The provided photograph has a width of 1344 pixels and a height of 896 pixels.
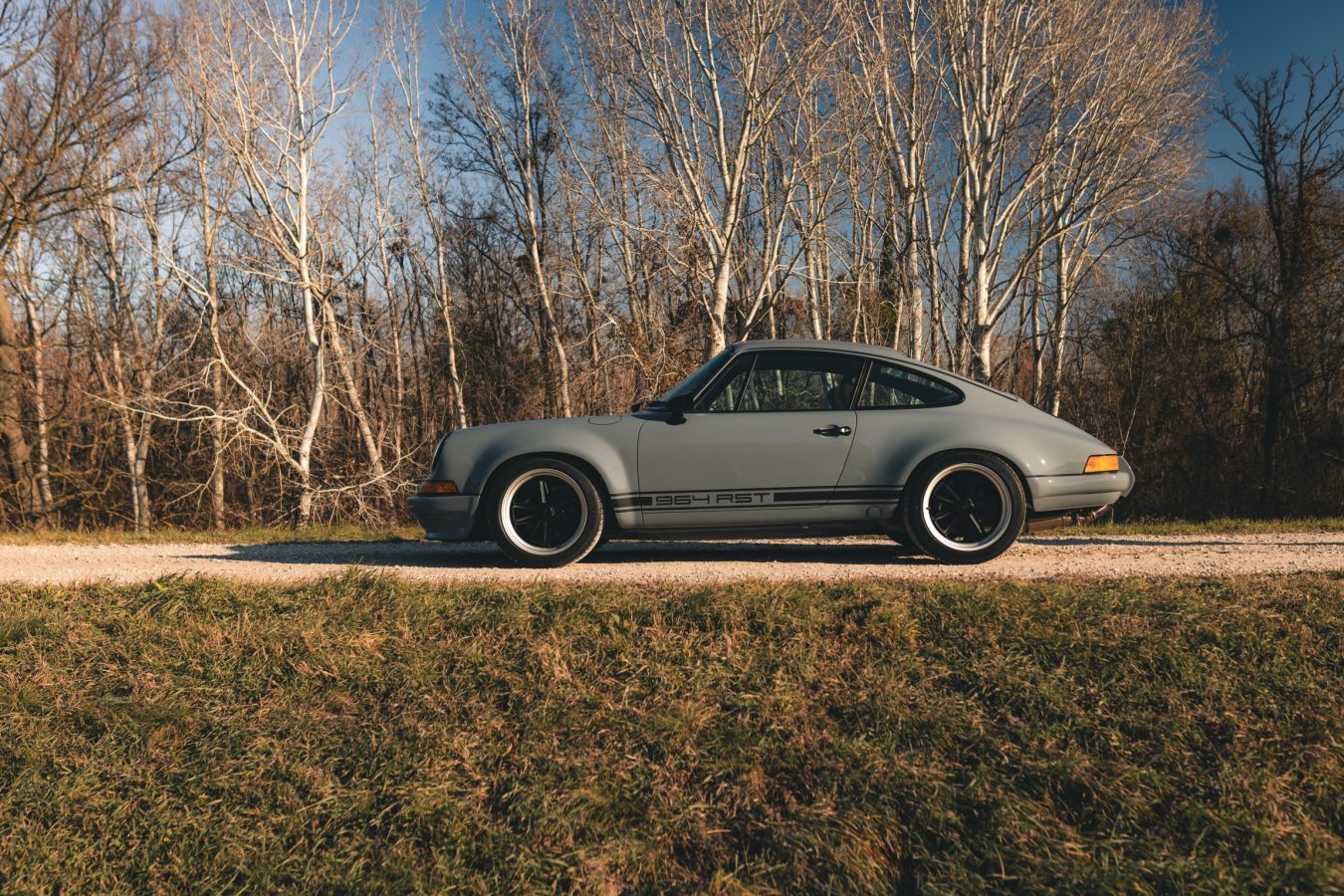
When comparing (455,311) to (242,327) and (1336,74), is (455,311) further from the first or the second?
(1336,74)

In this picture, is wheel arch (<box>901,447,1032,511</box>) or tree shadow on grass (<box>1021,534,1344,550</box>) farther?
tree shadow on grass (<box>1021,534,1344,550</box>)

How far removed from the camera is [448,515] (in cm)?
636

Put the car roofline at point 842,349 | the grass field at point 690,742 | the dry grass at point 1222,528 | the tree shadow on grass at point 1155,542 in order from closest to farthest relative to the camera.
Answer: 1. the grass field at point 690,742
2. the car roofline at point 842,349
3. the tree shadow on grass at point 1155,542
4. the dry grass at point 1222,528

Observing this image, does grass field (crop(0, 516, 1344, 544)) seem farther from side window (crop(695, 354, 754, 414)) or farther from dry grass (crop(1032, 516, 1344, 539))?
side window (crop(695, 354, 754, 414))

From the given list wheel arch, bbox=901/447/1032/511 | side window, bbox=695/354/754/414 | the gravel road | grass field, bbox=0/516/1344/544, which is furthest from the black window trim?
grass field, bbox=0/516/1344/544

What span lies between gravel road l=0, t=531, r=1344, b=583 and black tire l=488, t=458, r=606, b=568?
17 centimetres

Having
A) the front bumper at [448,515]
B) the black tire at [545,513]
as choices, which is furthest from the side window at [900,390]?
the front bumper at [448,515]

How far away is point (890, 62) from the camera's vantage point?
15.9 m

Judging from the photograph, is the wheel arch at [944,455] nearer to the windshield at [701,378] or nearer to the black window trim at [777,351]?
the black window trim at [777,351]

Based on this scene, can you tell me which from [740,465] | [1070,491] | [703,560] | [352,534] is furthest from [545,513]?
[352,534]

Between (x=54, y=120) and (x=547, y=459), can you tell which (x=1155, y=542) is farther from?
(x=54, y=120)

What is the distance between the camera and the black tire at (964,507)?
6199 mm

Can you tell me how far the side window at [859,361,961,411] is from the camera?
250 inches

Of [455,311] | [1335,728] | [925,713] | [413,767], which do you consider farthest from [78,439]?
[1335,728]
